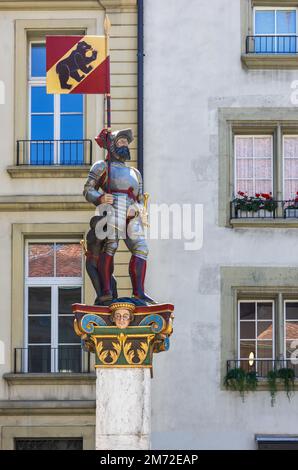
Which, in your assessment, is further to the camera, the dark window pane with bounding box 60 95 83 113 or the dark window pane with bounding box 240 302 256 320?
the dark window pane with bounding box 60 95 83 113

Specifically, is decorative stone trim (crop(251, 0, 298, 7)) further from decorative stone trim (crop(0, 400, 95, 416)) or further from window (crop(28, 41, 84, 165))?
decorative stone trim (crop(0, 400, 95, 416))

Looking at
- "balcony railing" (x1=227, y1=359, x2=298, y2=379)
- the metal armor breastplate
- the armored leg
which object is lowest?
"balcony railing" (x1=227, y1=359, x2=298, y2=379)

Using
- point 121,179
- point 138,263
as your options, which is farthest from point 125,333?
point 121,179

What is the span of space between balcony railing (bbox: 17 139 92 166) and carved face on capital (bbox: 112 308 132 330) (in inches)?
282

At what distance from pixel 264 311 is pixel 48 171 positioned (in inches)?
163

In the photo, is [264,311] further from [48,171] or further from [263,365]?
[48,171]

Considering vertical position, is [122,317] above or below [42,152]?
below

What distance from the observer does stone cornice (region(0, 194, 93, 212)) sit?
27.2 metres

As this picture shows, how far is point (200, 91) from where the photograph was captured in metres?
27.6

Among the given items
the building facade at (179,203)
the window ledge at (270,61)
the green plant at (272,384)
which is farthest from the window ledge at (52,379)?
the window ledge at (270,61)

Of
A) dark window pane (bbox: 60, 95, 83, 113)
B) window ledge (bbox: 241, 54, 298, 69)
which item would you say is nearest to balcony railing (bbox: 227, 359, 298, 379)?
window ledge (bbox: 241, 54, 298, 69)

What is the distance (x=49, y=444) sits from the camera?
26953 millimetres

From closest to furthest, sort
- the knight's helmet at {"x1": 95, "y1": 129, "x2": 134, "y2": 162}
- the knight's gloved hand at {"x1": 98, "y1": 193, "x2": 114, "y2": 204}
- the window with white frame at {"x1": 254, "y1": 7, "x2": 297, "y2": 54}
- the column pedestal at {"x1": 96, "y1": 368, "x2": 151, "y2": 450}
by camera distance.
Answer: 1. the column pedestal at {"x1": 96, "y1": 368, "x2": 151, "y2": 450}
2. the knight's gloved hand at {"x1": 98, "y1": 193, "x2": 114, "y2": 204}
3. the knight's helmet at {"x1": 95, "y1": 129, "x2": 134, "y2": 162}
4. the window with white frame at {"x1": 254, "y1": 7, "x2": 297, "y2": 54}

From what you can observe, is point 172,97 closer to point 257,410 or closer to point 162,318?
point 257,410
